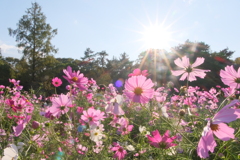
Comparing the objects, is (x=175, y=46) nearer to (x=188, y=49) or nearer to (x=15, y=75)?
(x=188, y=49)

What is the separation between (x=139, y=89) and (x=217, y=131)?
0.34m

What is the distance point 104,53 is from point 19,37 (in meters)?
12.5

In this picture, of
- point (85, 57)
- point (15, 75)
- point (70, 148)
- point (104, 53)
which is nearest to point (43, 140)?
point (70, 148)

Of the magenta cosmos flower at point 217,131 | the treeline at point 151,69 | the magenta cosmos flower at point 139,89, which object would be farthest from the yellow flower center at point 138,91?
the treeline at point 151,69

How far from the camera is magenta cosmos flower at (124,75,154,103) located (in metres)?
0.79

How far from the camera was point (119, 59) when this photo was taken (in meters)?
25.9

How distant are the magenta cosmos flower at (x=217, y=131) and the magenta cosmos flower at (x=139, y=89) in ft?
0.95

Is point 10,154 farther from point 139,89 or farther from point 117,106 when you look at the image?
point 139,89

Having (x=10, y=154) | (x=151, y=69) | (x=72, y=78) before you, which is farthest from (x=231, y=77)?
(x=151, y=69)

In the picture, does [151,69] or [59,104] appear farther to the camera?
[151,69]

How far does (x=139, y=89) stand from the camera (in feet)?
2.65

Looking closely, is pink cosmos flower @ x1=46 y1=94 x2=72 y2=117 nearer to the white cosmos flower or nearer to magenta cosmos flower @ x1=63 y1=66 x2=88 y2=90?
magenta cosmos flower @ x1=63 y1=66 x2=88 y2=90

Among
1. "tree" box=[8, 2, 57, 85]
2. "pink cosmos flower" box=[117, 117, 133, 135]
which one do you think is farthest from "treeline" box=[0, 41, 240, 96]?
"pink cosmos flower" box=[117, 117, 133, 135]

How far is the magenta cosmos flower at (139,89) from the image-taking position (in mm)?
792
